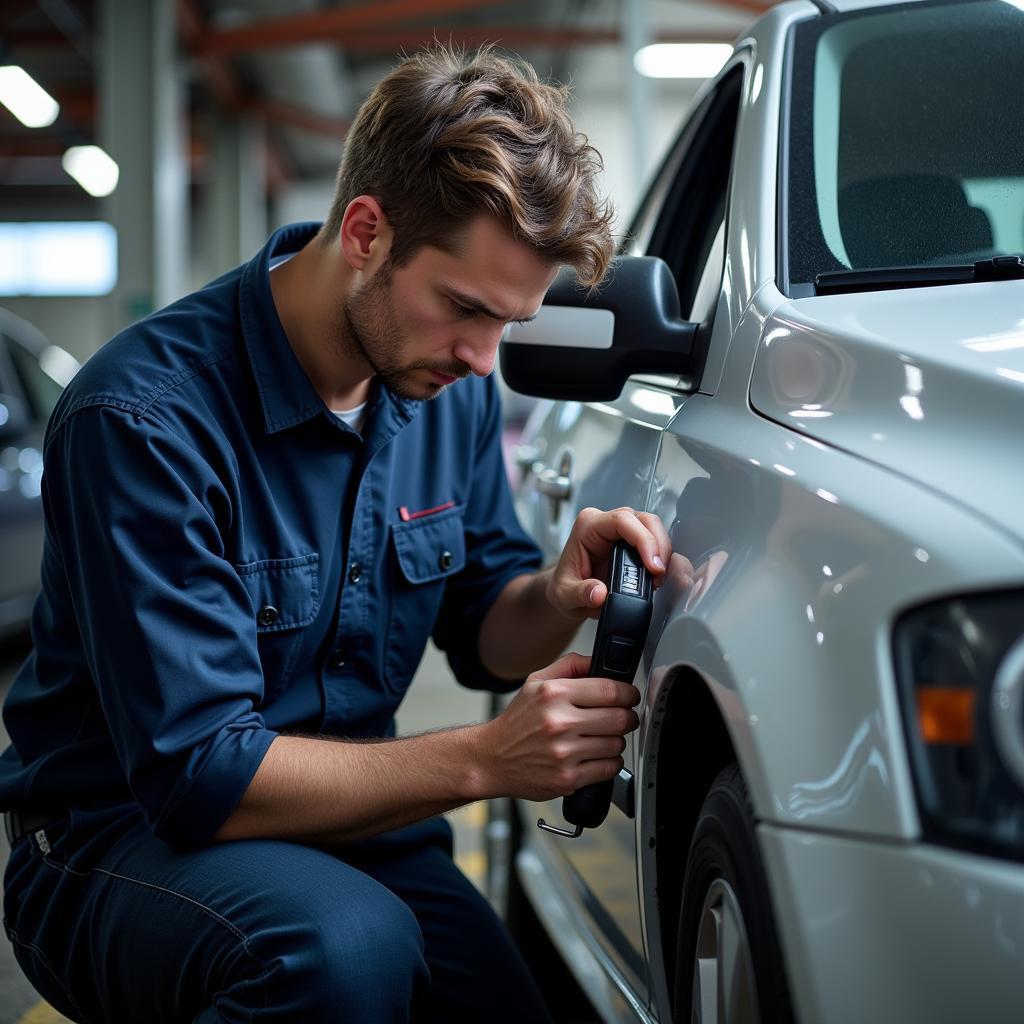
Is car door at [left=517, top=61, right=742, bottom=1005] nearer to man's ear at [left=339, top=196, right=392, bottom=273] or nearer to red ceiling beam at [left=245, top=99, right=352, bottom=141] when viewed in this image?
man's ear at [left=339, top=196, right=392, bottom=273]

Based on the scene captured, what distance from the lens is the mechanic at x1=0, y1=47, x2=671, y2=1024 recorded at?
4.78ft

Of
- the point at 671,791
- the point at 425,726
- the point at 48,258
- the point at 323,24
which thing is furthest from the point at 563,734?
the point at 48,258

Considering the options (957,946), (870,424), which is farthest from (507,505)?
(957,946)

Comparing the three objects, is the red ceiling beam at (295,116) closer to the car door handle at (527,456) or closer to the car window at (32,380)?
the car window at (32,380)

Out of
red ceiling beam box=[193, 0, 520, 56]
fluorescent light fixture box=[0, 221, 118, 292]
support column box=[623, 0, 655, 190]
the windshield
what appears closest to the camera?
the windshield

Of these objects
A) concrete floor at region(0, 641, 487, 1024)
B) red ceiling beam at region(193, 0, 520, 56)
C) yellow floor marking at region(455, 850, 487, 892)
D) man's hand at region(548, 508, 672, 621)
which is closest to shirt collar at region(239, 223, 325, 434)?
man's hand at region(548, 508, 672, 621)

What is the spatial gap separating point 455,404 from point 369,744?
696 mm

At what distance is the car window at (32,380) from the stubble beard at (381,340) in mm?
4087

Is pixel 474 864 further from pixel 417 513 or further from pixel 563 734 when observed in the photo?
pixel 563 734

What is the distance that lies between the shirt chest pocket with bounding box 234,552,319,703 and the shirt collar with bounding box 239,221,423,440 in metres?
0.18

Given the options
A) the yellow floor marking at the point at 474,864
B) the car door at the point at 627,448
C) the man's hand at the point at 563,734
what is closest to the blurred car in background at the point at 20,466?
the yellow floor marking at the point at 474,864

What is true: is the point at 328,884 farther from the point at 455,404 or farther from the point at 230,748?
the point at 455,404

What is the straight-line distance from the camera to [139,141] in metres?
9.26

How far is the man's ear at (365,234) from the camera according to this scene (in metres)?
1.65
